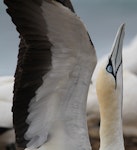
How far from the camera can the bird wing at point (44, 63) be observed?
8.98 ft

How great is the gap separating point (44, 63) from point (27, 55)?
7cm

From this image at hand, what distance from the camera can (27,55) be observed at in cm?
284

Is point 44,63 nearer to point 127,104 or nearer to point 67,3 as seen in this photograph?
point 67,3

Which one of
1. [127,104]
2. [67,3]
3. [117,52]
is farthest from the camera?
[127,104]

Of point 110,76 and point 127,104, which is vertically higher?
point 110,76

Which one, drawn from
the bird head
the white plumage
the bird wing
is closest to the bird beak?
the bird head

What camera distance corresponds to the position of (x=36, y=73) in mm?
Result: 2885

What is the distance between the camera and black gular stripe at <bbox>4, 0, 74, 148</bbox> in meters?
2.74

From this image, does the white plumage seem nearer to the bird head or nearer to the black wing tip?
the bird head

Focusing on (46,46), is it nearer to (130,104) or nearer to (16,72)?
(16,72)

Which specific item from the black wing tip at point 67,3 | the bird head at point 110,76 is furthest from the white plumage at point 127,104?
the black wing tip at point 67,3

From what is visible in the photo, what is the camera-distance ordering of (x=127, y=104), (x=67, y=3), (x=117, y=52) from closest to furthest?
1. (x=67, y=3)
2. (x=117, y=52)
3. (x=127, y=104)

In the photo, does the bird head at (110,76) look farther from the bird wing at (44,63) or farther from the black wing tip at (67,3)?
the black wing tip at (67,3)

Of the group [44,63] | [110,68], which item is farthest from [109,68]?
[44,63]
